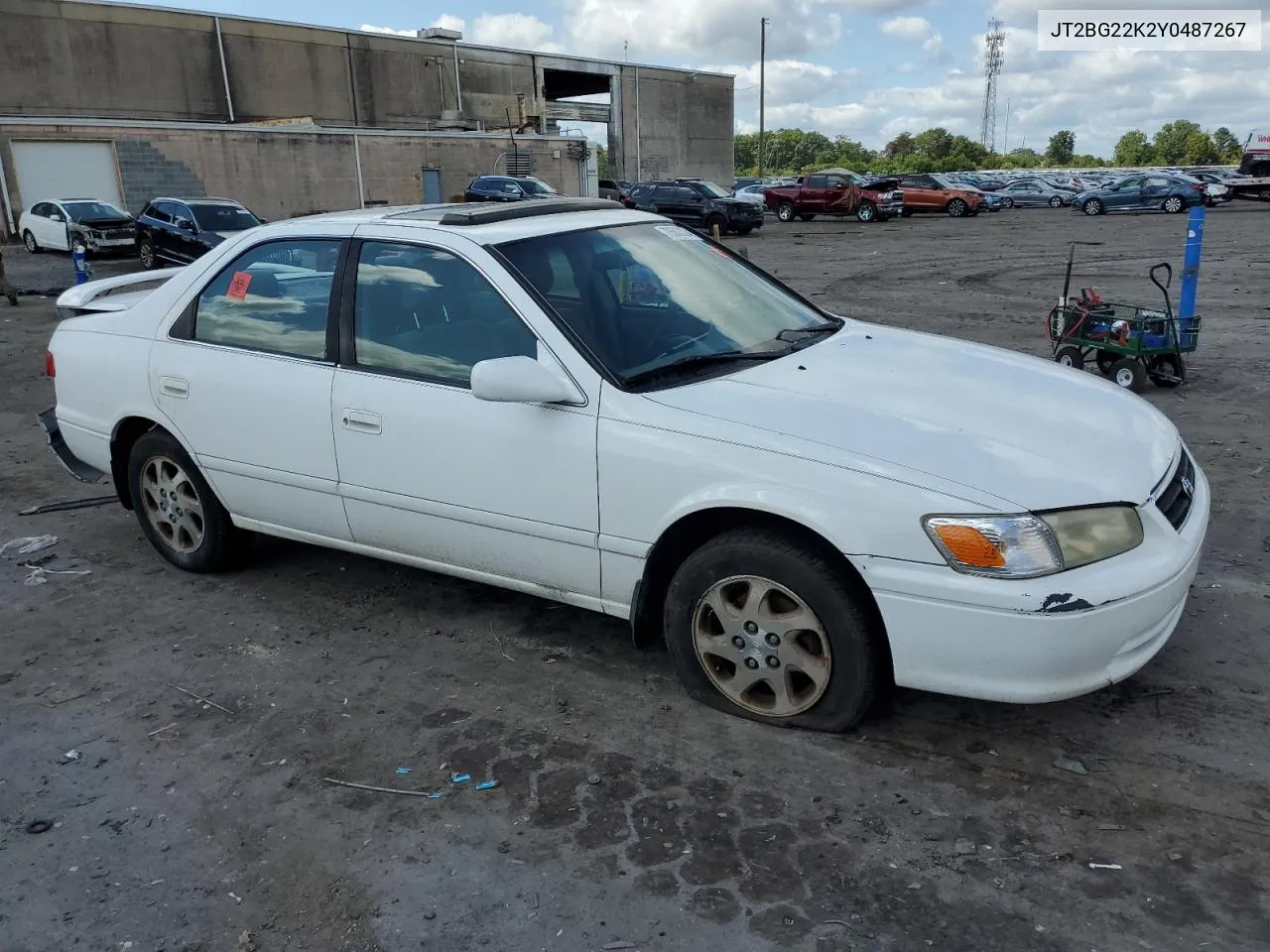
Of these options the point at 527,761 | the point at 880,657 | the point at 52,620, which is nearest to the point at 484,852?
the point at 527,761

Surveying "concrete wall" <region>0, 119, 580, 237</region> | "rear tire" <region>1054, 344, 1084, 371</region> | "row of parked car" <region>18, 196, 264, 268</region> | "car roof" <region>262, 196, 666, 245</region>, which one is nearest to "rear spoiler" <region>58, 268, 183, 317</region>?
"car roof" <region>262, 196, 666, 245</region>

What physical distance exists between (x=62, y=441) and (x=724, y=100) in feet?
194

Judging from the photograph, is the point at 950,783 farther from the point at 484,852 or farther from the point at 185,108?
the point at 185,108

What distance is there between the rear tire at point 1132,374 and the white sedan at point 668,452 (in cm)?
455

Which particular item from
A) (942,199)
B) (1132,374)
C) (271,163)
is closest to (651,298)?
(1132,374)

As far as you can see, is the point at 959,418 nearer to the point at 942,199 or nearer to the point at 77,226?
the point at 77,226

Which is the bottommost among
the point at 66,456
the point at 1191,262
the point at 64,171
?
the point at 66,456

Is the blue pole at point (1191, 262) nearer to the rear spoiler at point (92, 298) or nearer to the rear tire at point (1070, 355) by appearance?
the rear tire at point (1070, 355)

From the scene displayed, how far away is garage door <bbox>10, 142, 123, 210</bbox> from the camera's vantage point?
29484 millimetres

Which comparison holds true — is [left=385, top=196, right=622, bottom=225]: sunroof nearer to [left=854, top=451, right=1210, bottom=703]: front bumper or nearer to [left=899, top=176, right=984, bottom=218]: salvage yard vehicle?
[left=854, top=451, right=1210, bottom=703]: front bumper

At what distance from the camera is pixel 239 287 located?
14.4ft

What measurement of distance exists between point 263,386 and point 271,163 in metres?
32.7

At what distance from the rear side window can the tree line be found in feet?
247

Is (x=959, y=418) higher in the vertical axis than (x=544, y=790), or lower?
higher
